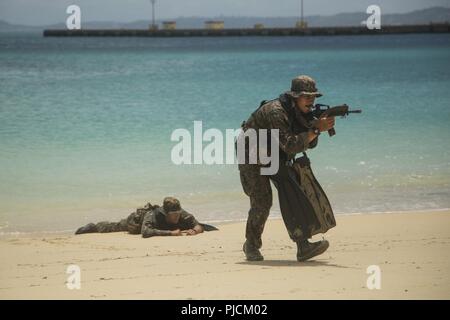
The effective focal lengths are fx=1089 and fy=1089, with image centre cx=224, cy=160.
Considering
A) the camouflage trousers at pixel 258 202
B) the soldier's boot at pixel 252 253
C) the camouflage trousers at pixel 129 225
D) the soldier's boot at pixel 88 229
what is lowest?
the soldier's boot at pixel 88 229

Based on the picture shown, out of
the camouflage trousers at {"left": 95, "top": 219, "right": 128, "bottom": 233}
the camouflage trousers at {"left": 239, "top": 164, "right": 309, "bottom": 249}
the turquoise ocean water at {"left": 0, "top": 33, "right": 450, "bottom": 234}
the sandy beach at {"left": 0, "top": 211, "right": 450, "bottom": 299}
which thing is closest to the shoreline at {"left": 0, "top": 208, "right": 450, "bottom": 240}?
the turquoise ocean water at {"left": 0, "top": 33, "right": 450, "bottom": 234}

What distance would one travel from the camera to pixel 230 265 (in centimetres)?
824

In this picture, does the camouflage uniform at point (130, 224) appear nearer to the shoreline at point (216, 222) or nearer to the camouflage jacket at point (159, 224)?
the camouflage jacket at point (159, 224)

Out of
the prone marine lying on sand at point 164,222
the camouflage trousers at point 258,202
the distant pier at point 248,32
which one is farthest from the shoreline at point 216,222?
the distant pier at point 248,32

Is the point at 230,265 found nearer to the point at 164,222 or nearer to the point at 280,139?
the point at 280,139

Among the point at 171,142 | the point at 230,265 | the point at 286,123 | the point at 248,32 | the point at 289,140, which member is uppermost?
the point at 286,123

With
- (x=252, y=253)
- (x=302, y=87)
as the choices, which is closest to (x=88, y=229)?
(x=252, y=253)

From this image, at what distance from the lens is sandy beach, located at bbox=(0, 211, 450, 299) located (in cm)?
716

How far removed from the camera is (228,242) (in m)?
9.73

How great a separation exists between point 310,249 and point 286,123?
3.24 ft

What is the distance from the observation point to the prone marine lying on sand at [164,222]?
33.5ft

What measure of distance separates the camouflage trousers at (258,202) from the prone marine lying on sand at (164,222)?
6.37ft

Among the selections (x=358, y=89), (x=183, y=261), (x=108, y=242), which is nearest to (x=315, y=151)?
(x=108, y=242)
